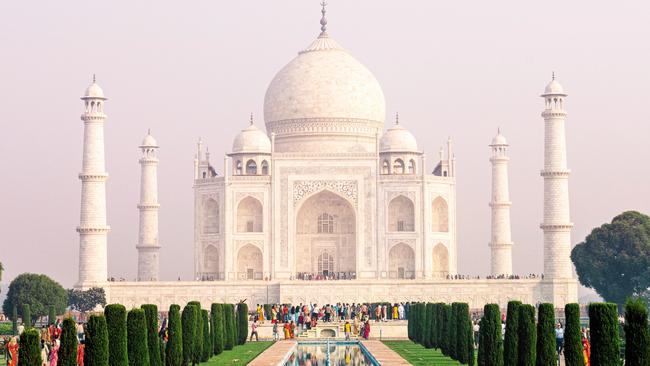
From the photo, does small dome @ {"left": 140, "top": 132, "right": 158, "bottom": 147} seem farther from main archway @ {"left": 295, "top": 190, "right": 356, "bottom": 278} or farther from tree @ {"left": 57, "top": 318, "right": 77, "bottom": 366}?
tree @ {"left": 57, "top": 318, "right": 77, "bottom": 366}

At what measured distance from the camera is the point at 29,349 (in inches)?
505

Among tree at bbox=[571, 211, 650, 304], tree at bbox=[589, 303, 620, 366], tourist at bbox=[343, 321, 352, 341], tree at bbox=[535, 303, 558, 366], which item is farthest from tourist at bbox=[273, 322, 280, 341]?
tree at bbox=[589, 303, 620, 366]

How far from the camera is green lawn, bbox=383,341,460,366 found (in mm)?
20578

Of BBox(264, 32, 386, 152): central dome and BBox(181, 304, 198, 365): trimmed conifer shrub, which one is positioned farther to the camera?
BBox(264, 32, 386, 152): central dome

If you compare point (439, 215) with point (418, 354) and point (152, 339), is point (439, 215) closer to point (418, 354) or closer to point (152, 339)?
point (418, 354)

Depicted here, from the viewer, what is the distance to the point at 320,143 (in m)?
41.4

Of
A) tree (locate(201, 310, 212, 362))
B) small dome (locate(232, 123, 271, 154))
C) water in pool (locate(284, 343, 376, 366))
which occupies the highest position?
small dome (locate(232, 123, 271, 154))

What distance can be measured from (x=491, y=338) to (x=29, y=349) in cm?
684

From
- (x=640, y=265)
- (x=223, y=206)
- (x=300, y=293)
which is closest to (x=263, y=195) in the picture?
(x=223, y=206)

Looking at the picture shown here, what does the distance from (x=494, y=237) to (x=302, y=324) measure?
12.4 metres

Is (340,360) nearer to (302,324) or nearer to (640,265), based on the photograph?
(302,324)

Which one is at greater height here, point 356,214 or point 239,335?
point 356,214

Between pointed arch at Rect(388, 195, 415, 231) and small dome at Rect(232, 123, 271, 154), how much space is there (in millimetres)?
4136

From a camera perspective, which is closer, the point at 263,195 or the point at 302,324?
the point at 302,324
